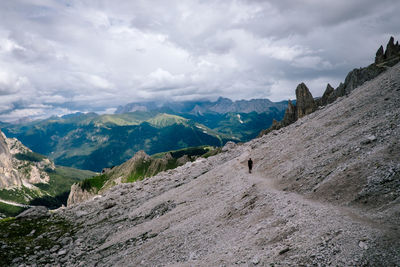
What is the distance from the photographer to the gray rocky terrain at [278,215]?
13.3 meters

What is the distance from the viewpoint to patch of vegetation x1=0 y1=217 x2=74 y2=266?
116ft

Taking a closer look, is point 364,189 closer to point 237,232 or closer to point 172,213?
A: point 237,232

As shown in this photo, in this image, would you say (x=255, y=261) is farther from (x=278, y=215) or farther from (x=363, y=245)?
(x=363, y=245)

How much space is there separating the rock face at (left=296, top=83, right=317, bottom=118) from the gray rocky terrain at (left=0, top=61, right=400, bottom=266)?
90.9 meters

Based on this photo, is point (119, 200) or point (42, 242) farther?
point (119, 200)

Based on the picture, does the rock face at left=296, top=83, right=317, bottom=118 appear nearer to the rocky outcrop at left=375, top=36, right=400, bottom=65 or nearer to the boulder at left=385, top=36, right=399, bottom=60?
the rocky outcrop at left=375, top=36, right=400, bottom=65

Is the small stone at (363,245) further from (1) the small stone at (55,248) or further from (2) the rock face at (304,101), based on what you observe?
(2) the rock face at (304,101)

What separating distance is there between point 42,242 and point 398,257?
163 feet

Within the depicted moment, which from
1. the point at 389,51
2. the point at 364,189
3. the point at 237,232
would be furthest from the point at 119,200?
the point at 389,51

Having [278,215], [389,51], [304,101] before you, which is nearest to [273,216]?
[278,215]

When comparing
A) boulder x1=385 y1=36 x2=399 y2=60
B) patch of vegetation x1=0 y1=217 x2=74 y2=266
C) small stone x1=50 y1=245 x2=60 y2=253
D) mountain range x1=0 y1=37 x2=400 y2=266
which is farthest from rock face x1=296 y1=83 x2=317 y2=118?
small stone x1=50 y1=245 x2=60 y2=253

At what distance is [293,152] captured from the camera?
3428 centimetres

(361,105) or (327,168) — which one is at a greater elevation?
(361,105)

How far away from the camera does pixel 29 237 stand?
43000 millimetres
